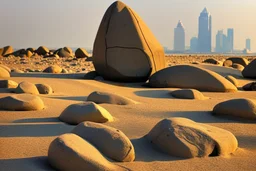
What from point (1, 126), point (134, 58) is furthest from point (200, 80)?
point (1, 126)

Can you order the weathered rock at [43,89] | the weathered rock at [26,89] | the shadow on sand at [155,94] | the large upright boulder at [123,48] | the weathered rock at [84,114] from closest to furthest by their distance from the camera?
the weathered rock at [84,114] → the weathered rock at [26,89] → the weathered rock at [43,89] → the shadow on sand at [155,94] → the large upright boulder at [123,48]

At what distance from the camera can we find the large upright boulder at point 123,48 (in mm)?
9172

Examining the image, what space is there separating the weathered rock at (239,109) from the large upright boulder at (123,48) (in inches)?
168

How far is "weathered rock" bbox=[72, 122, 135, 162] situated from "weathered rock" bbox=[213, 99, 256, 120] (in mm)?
2137

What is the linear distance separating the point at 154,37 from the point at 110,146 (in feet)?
23.5

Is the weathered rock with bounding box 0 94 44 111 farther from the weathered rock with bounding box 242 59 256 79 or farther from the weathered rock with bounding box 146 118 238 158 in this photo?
the weathered rock with bounding box 242 59 256 79

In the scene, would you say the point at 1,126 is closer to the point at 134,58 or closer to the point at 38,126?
the point at 38,126

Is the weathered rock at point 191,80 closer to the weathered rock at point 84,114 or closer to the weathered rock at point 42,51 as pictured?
the weathered rock at point 84,114

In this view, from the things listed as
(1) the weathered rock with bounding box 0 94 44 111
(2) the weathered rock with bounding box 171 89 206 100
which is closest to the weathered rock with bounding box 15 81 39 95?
(1) the weathered rock with bounding box 0 94 44 111

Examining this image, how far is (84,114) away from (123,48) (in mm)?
5115

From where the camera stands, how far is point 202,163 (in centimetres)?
325

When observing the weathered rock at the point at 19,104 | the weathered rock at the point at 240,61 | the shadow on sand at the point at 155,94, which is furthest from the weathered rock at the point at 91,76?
the weathered rock at the point at 240,61

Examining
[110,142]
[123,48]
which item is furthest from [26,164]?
[123,48]

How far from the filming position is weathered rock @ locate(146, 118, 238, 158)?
3.42 m
